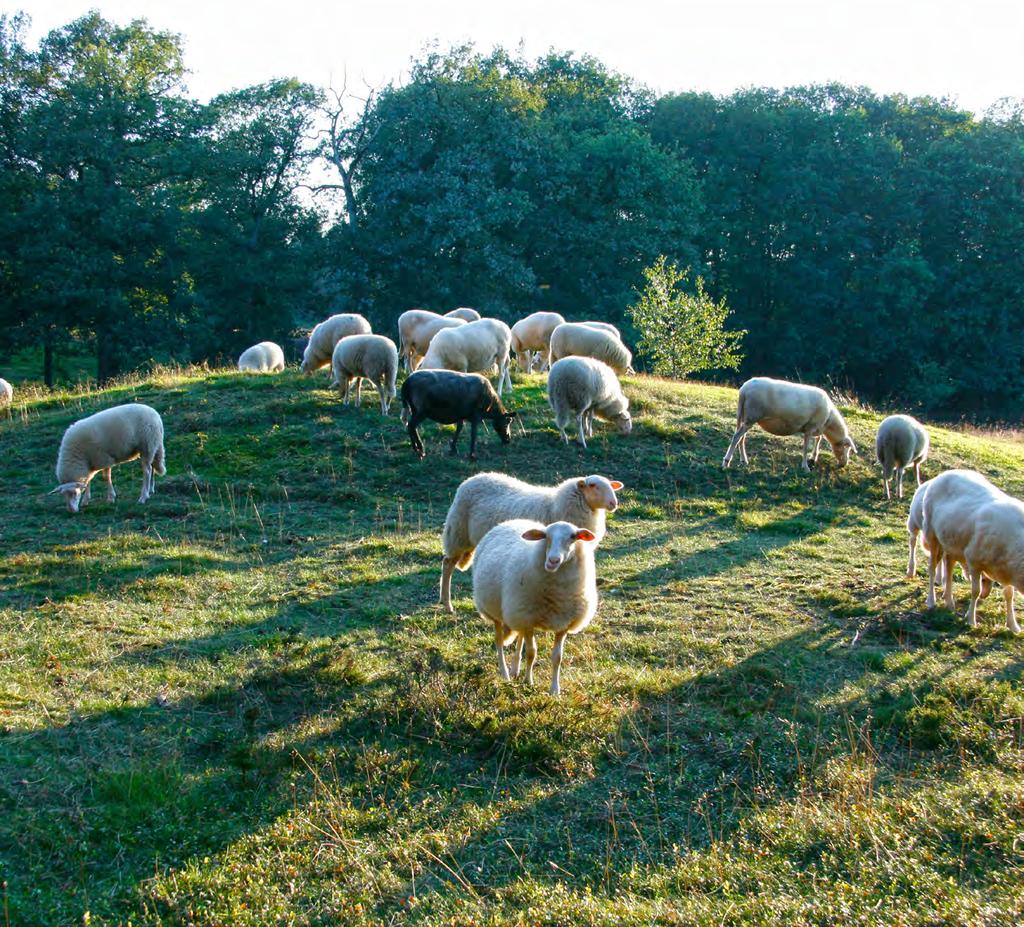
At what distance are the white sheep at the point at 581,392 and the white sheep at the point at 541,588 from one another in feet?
27.2

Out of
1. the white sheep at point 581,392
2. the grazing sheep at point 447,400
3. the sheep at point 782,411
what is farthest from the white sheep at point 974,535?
the grazing sheep at point 447,400

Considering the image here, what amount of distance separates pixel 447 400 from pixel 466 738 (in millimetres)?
8703

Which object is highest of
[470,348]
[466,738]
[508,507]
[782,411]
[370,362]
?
[470,348]

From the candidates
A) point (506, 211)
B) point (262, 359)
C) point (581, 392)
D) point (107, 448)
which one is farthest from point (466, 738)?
point (506, 211)

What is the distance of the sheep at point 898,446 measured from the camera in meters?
14.4

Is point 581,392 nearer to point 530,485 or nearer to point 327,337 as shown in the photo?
point 530,485

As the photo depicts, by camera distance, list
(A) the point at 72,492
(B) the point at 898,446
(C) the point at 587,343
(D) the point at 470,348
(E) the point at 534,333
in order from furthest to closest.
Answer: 1. (E) the point at 534,333
2. (C) the point at 587,343
3. (D) the point at 470,348
4. (B) the point at 898,446
5. (A) the point at 72,492

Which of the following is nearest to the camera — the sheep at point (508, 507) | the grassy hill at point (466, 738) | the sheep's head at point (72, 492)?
the grassy hill at point (466, 738)

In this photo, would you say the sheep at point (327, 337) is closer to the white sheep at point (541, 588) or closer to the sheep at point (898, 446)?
the sheep at point (898, 446)

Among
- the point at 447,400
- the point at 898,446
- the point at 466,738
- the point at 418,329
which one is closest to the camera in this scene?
the point at 466,738

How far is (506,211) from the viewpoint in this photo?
32.2 m

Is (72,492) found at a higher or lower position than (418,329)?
lower

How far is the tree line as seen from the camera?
31.5 metres

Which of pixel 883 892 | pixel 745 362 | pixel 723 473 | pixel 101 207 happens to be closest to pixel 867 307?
pixel 745 362
